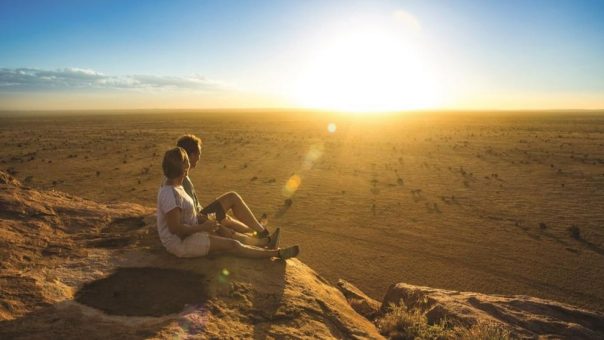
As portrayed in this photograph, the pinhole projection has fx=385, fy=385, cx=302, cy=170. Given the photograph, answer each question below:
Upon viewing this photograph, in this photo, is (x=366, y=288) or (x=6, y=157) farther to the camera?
(x=6, y=157)

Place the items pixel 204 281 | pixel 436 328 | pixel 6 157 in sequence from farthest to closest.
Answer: pixel 6 157 → pixel 436 328 → pixel 204 281

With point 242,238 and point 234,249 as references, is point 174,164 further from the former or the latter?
point 242,238

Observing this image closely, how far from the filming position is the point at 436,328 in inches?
184

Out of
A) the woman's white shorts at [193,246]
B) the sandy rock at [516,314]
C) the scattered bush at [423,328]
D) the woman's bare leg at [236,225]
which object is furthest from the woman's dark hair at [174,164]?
the sandy rock at [516,314]

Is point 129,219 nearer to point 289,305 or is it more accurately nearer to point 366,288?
point 289,305

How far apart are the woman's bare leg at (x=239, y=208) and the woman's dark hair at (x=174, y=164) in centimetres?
156

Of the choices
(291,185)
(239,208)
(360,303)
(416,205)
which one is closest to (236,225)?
(239,208)

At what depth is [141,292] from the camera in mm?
3986

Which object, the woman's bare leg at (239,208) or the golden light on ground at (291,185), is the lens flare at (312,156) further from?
the woman's bare leg at (239,208)

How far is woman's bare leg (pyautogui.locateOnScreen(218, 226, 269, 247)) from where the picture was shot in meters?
5.11

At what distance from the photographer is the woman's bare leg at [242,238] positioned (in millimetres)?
5113

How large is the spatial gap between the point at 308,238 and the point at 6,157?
23801 millimetres

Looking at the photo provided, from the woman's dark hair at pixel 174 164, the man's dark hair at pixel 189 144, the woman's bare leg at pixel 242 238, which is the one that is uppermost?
the man's dark hair at pixel 189 144

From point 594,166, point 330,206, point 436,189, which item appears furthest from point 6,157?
point 594,166
